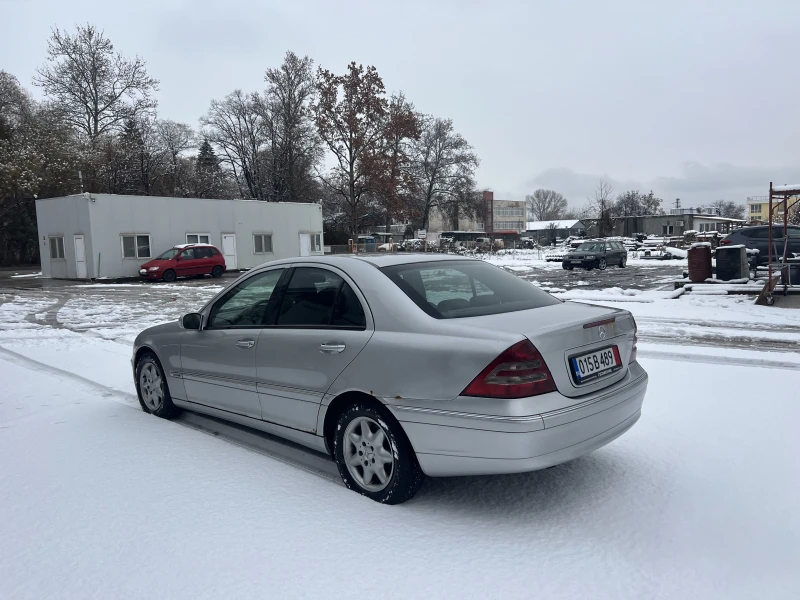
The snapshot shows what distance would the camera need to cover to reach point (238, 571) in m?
2.96

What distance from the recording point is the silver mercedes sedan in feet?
10.8

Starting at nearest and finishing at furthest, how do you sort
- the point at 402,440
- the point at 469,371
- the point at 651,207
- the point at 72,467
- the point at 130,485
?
the point at 469,371, the point at 402,440, the point at 130,485, the point at 72,467, the point at 651,207

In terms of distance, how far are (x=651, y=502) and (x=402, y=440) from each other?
1.52 metres

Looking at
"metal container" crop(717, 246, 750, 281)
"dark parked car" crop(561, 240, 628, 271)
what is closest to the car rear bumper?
"metal container" crop(717, 246, 750, 281)

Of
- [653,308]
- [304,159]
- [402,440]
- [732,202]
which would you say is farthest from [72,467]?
[732,202]

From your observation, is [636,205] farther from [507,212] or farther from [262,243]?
[262,243]

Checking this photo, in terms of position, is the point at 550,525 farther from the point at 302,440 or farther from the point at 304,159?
the point at 304,159

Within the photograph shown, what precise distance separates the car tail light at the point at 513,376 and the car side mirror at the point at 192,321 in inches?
112

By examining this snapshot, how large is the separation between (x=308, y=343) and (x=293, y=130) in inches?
1933

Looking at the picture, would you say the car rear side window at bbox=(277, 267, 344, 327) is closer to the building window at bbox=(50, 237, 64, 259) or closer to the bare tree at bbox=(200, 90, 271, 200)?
the building window at bbox=(50, 237, 64, 259)

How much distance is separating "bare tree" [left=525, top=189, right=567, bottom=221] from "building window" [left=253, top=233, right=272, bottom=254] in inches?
4716

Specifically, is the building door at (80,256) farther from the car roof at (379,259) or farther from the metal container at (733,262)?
the car roof at (379,259)

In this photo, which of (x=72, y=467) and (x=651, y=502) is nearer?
(x=651, y=502)

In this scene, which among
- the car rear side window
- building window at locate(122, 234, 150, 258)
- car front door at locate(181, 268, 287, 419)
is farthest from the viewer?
building window at locate(122, 234, 150, 258)
